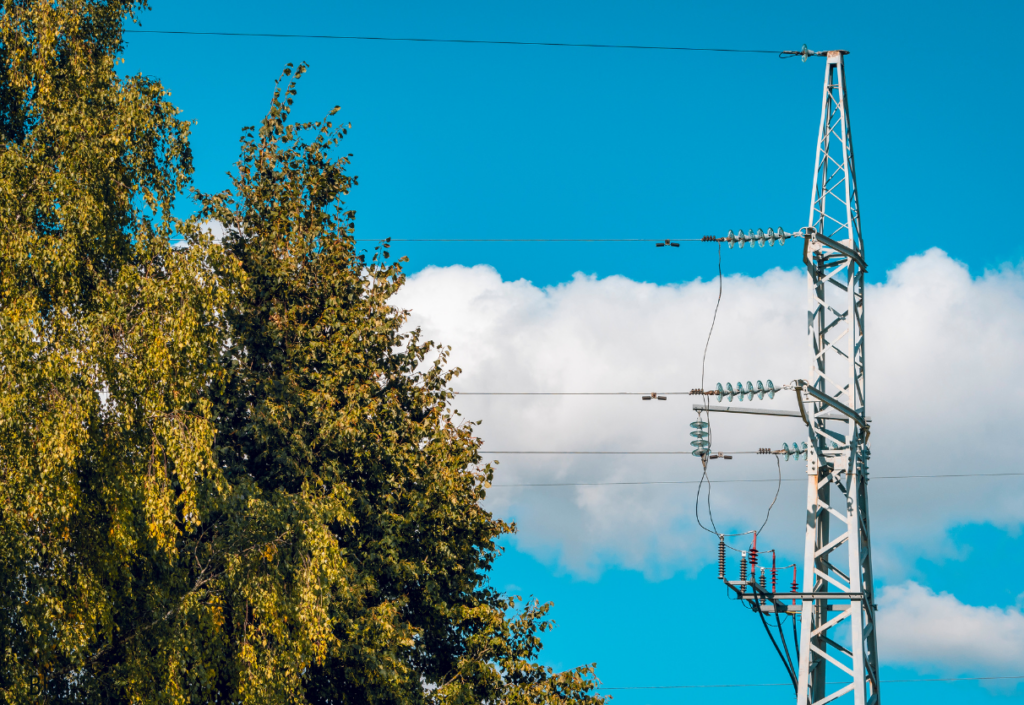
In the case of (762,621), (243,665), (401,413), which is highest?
(401,413)

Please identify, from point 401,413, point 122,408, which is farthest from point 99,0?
point 401,413

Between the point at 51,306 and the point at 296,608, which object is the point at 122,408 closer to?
the point at 51,306

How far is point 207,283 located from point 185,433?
2492 mm

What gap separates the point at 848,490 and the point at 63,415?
12780 mm

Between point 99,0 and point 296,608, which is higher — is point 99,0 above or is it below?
above

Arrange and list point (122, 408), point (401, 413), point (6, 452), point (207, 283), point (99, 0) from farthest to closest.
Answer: point (401, 413) < point (99, 0) < point (207, 283) < point (122, 408) < point (6, 452)

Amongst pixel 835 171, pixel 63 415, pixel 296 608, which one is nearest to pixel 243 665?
pixel 296 608

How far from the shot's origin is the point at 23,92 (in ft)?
64.5

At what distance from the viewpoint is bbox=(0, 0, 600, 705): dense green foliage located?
1636 cm

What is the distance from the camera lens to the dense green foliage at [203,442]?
644 inches

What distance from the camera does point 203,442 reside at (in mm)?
17219

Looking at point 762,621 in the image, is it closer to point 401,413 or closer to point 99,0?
point 401,413

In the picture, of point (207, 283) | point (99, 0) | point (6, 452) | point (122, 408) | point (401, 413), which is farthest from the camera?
point (401, 413)

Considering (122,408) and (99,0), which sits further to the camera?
(99,0)
